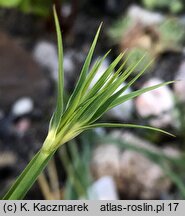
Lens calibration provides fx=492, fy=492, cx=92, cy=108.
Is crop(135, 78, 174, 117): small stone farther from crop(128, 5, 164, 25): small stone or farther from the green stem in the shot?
the green stem

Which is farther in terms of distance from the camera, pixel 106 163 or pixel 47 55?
pixel 47 55

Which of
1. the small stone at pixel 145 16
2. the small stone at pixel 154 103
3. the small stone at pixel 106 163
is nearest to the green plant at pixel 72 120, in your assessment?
the small stone at pixel 106 163

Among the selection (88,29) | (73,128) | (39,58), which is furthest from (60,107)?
(88,29)

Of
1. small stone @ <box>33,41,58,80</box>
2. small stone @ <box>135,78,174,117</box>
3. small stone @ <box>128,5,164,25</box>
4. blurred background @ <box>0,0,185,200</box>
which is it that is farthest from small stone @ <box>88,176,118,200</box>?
small stone @ <box>128,5,164,25</box>

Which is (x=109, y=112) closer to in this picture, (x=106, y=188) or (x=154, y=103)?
(x=154, y=103)

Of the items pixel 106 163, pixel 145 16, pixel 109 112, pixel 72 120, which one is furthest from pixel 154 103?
pixel 72 120

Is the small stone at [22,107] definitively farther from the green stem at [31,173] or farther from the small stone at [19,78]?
the green stem at [31,173]
